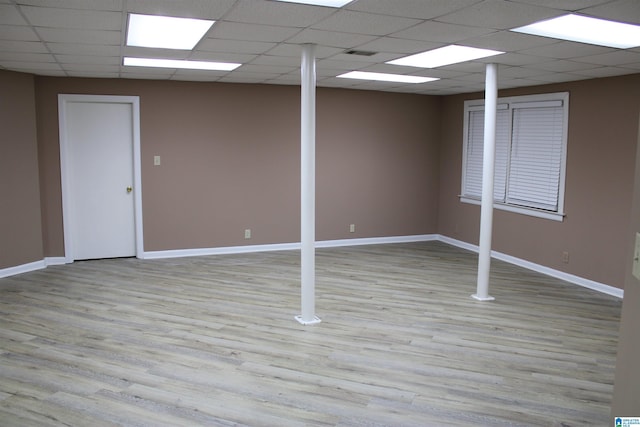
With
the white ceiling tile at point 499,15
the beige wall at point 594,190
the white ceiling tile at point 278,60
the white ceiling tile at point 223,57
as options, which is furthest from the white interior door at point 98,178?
the beige wall at point 594,190

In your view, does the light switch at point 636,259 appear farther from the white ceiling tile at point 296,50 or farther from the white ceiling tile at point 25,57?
the white ceiling tile at point 25,57

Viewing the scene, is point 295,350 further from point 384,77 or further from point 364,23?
point 384,77

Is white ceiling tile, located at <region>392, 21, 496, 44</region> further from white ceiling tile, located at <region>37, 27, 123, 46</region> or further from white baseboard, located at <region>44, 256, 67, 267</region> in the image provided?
white baseboard, located at <region>44, 256, 67, 267</region>

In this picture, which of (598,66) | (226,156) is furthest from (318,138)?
(598,66)

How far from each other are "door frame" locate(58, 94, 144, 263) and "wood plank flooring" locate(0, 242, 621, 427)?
557 mm

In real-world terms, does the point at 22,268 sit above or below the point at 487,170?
below

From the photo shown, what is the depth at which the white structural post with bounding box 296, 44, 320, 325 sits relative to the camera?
4.21 metres

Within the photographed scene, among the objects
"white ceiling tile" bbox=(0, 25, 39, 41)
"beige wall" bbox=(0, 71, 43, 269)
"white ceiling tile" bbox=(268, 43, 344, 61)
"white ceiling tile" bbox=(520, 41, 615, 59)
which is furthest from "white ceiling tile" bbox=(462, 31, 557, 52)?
"beige wall" bbox=(0, 71, 43, 269)

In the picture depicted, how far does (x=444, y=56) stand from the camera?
475cm

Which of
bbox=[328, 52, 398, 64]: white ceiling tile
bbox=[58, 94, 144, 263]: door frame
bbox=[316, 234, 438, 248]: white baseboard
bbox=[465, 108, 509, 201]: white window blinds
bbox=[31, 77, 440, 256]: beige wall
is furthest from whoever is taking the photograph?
bbox=[316, 234, 438, 248]: white baseboard

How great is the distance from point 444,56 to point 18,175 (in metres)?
4.81

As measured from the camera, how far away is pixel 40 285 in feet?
18.3

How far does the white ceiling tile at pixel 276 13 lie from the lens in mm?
3037

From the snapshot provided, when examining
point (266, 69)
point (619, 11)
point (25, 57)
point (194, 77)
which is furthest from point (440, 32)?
point (25, 57)
